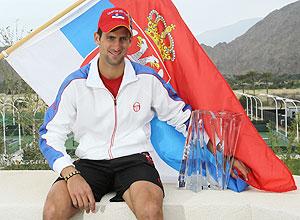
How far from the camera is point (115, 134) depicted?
2301mm

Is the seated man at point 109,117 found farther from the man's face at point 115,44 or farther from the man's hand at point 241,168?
the man's hand at point 241,168

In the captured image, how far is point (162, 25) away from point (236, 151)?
2.31ft

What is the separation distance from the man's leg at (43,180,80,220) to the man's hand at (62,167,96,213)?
24 millimetres

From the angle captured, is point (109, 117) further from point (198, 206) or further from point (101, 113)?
point (198, 206)

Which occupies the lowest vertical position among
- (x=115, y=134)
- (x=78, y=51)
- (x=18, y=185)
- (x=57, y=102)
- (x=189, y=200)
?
(x=189, y=200)

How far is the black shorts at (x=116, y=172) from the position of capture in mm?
2178

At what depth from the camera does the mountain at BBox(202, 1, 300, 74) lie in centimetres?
1169

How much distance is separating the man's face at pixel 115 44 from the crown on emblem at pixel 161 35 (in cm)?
41

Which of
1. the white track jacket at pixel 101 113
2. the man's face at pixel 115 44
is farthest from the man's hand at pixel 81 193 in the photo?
the man's face at pixel 115 44

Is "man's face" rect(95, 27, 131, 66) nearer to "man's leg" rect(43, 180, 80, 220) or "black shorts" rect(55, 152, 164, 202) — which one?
"black shorts" rect(55, 152, 164, 202)

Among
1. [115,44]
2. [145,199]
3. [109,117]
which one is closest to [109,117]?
[109,117]

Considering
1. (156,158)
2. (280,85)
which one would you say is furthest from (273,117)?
(156,158)

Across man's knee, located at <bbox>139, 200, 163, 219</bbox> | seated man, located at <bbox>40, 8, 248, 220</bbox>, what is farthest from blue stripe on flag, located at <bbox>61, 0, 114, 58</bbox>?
man's knee, located at <bbox>139, 200, 163, 219</bbox>

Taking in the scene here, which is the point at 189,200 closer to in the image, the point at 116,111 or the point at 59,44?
the point at 116,111
